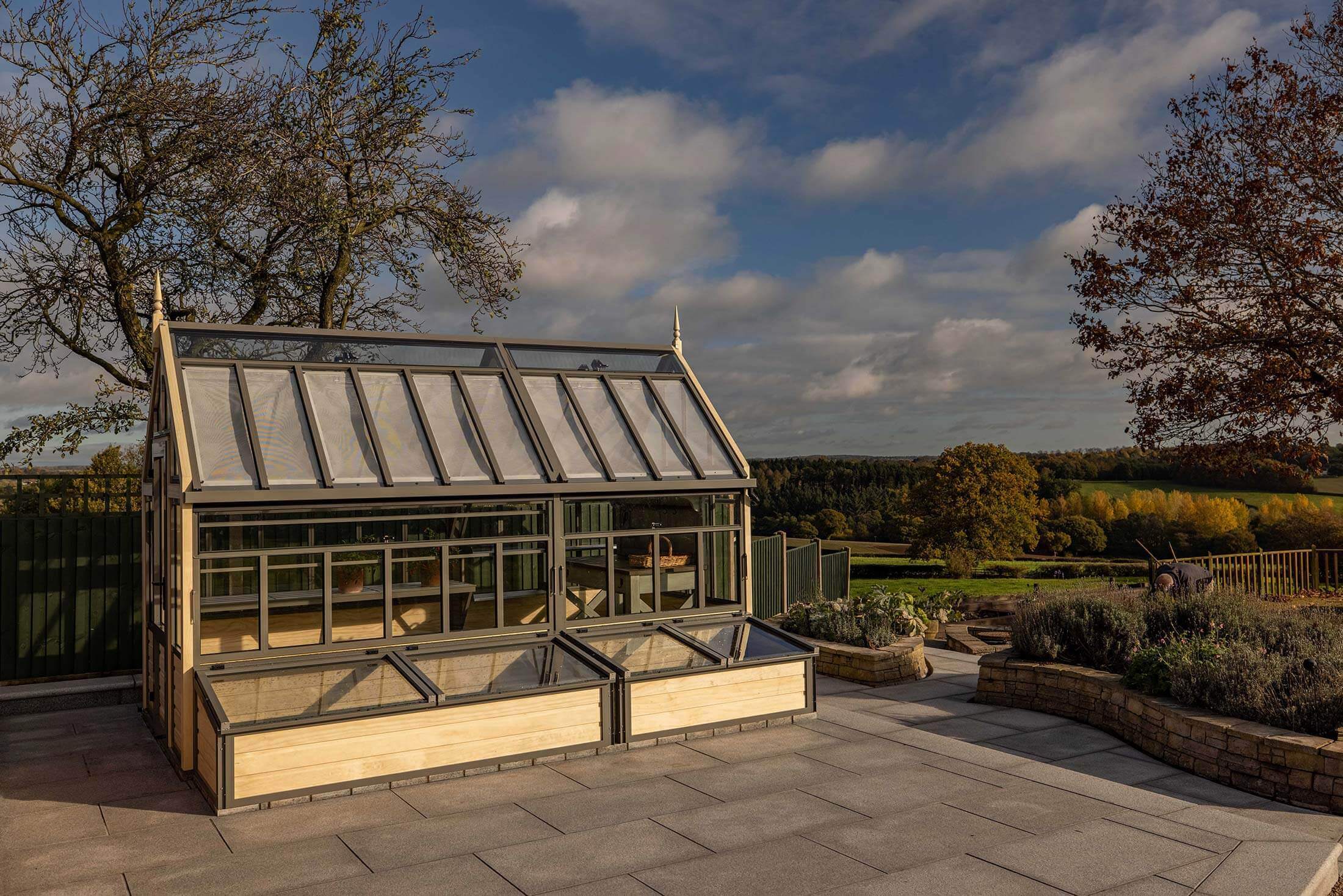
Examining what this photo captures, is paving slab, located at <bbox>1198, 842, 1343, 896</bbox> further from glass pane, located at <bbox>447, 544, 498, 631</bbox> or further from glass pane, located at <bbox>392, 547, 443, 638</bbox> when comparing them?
glass pane, located at <bbox>392, 547, 443, 638</bbox>

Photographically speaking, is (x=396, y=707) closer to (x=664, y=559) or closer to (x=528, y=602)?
(x=528, y=602)

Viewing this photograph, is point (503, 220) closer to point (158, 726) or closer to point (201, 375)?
point (201, 375)

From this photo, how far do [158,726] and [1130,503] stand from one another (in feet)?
117

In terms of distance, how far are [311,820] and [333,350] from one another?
17.6 feet

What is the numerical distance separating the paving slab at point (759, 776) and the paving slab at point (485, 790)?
1.11 metres

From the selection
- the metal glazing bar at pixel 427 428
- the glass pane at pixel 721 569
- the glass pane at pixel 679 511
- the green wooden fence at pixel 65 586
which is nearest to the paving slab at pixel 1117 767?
the glass pane at pixel 721 569

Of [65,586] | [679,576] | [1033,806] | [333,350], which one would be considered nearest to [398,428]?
[333,350]

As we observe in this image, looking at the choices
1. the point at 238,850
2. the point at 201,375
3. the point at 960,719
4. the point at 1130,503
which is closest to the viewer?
the point at 238,850

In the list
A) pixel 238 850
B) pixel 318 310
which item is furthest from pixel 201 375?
pixel 318 310

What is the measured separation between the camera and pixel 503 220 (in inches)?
732

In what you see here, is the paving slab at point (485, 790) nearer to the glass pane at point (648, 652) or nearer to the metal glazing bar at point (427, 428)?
the glass pane at point (648, 652)

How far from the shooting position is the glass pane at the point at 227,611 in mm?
9594

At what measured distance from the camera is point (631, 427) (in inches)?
448

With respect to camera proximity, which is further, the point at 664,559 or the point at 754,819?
the point at 664,559
